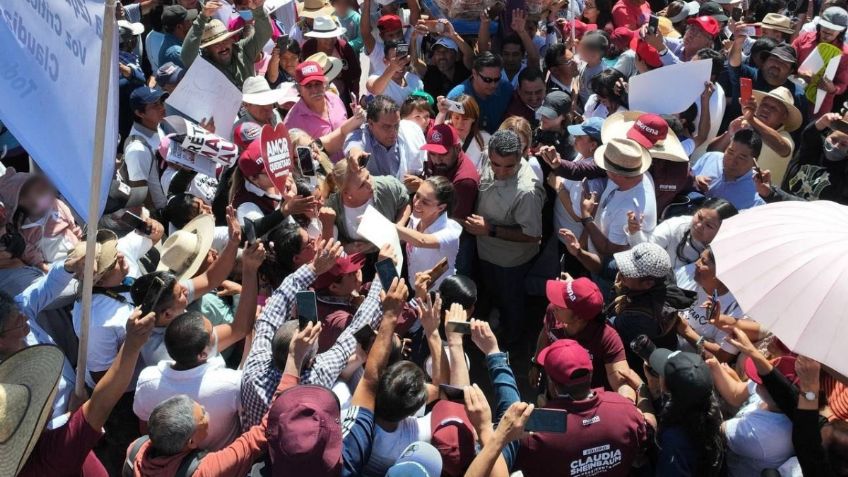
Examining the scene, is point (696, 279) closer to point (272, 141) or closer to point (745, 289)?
point (745, 289)

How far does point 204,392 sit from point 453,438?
1.10 metres

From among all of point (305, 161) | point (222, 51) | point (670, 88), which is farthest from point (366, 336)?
point (222, 51)

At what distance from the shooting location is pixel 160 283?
362 cm

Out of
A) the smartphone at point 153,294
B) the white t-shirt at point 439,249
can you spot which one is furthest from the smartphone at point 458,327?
the smartphone at point 153,294

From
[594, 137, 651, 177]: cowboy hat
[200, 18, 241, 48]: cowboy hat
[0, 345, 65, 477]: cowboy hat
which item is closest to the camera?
[0, 345, 65, 477]: cowboy hat

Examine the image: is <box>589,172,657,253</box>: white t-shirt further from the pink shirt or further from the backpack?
the backpack

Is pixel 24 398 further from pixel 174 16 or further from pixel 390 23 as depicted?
pixel 390 23

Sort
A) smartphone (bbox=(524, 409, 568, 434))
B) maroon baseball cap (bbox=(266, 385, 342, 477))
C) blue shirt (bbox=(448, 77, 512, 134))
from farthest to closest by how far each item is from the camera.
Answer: blue shirt (bbox=(448, 77, 512, 134))
smartphone (bbox=(524, 409, 568, 434))
maroon baseball cap (bbox=(266, 385, 342, 477))

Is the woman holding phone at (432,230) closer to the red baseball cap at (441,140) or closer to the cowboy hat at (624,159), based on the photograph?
the red baseball cap at (441,140)

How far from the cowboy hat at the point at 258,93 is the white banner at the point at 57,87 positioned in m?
2.87

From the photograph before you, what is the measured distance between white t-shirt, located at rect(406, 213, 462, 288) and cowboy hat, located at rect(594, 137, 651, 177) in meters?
1.01

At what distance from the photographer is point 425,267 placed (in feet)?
15.8

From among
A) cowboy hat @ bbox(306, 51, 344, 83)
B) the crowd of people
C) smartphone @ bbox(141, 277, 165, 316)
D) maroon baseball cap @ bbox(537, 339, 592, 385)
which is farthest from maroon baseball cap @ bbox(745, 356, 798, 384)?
cowboy hat @ bbox(306, 51, 344, 83)

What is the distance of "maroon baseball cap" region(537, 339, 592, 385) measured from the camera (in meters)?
3.28
